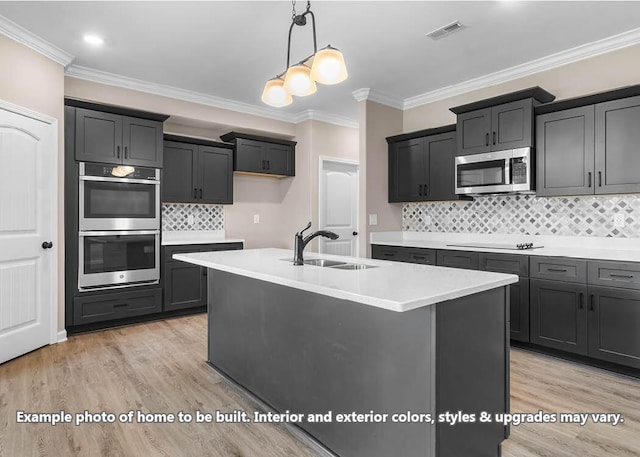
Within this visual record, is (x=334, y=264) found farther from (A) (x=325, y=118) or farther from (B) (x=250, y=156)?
(A) (x=325, y=118)

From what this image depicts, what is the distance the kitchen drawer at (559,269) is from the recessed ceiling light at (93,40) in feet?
13.5

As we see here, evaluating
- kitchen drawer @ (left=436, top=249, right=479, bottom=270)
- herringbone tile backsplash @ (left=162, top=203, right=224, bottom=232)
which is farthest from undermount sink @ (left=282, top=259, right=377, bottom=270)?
herringbone tile backsplash @ (left=162, top=203, right=224, bottom=232)

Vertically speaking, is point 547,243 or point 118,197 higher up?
point 118,197

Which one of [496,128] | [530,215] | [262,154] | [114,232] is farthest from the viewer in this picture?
[262,154]

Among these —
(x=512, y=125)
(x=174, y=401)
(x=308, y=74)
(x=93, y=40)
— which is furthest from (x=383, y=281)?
(x=93, y=40)

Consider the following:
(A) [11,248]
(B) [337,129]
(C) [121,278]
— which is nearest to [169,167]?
(C) [121,278]

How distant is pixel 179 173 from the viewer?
15.3 ft

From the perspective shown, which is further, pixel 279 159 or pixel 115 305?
pixel 279 159

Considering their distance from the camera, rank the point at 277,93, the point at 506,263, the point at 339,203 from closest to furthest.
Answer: the point at 277,93, the point at 506,263, the point at 339,203

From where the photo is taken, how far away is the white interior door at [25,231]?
3.14 meters

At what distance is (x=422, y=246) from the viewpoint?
4184 millimetres

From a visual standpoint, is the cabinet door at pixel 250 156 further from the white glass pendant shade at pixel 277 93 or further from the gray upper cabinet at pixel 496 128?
the white glass pendant shade at pixel 277 93

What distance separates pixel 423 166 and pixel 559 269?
1.87 m

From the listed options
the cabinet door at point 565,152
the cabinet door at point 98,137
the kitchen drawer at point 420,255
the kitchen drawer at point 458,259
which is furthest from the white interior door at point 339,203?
the cabinet door at point 565,152
